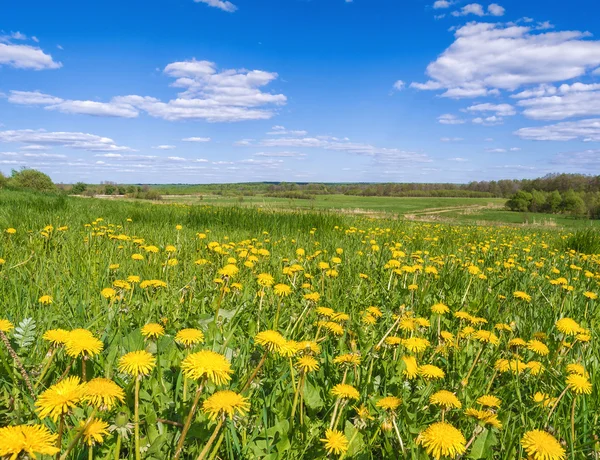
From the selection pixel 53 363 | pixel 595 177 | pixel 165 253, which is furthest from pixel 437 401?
pixel 595 177

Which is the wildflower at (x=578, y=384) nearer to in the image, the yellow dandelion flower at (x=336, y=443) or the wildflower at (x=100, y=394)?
the yellow dandelion flower at (x=336, y=443)

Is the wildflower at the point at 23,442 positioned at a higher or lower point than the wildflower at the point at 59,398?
lower

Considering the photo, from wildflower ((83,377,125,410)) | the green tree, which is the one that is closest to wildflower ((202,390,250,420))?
wildflower ((83,377,125,410))

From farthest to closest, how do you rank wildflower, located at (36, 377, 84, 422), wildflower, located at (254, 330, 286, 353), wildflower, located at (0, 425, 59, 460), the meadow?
wildflower, located at (254, 330, 286, 353), the meadow, wildflower, located at (36, 377, 84, 422), wildflower, located at (0, 425, 59, 460)

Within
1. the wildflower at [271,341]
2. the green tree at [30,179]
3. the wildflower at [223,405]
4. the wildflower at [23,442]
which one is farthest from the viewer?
the green tree at [30,179]

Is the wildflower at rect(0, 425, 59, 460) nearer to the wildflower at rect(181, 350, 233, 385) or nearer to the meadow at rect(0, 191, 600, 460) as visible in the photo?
the meadow at rect(0, 191, 600, 460)

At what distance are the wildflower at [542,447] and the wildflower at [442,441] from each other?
7.8 inches

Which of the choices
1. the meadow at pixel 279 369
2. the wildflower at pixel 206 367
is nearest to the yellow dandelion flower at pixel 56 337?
the meadow at pixel 279 369

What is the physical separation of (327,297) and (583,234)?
8.37 metres

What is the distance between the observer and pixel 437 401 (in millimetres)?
1327

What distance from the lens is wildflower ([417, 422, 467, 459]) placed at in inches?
41.4

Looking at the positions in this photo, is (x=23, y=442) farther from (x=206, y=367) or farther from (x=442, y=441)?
(x=442, y=441)

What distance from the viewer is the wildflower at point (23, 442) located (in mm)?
775

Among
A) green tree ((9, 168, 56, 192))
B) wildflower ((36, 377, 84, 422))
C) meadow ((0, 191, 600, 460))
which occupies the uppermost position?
green tree ((9, 168, 56, 192))
